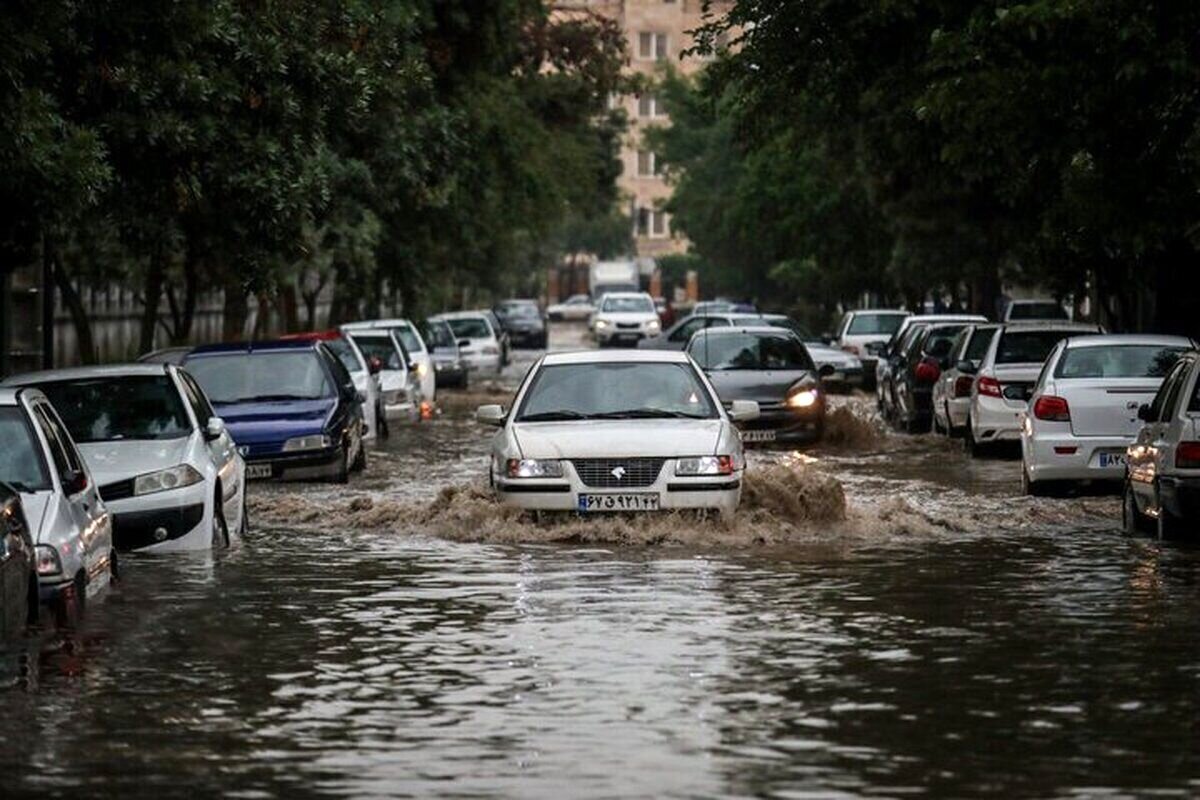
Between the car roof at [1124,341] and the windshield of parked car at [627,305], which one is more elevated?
the car roof at [1124,341]

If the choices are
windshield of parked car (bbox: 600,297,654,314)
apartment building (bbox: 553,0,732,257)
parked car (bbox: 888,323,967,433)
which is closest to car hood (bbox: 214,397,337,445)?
parked car (bbox: 888,323,967,433)

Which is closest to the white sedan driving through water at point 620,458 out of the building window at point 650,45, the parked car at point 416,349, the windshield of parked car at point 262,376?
the windshield of parked car at point 262,376

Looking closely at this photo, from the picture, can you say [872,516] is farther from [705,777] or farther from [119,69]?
[705,777]

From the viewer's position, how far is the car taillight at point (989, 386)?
104 ft

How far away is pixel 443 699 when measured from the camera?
40.3 feet

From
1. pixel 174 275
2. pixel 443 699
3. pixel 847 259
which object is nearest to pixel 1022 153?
pixel 443 699

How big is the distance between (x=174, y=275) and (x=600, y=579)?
121 ft

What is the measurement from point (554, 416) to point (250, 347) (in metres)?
9.03

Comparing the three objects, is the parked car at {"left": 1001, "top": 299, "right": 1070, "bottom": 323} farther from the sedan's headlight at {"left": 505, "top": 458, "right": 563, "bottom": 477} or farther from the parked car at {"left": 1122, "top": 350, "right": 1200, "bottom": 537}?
the sedan's headlight at {"left": 505, "top": 458, "right": 563, "bottom": 477}

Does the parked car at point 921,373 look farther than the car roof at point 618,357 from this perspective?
Yes

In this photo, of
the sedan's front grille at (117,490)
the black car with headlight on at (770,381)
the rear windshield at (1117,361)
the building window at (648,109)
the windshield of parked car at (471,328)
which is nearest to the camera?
the sedan's front grille at (117,490)

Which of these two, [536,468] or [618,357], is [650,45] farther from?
[536,468]

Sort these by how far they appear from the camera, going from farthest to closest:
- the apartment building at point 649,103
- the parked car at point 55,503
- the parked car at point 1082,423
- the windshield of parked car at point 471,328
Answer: the apartment building at point 649,103 → the windshield of parked car at point 471,328 → the parked car at point 1082,423 → the parked car at point 55,503

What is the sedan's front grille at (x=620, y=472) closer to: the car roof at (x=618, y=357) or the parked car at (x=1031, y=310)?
the car roof at (x=618, y=357)
